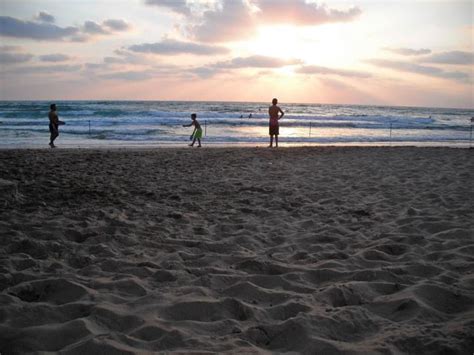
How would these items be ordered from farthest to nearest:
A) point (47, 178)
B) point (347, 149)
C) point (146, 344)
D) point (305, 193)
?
point (347, 149), point (47, 178), point (305, 193), point (146, 344)

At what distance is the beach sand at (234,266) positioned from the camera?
2.19 m

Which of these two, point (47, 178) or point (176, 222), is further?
point (47, 178)

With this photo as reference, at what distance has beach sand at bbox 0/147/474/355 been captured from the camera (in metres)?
2.19

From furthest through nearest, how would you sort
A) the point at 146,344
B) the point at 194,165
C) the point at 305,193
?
the point at 194,165 → the point at 305,193 → the point at 146,344

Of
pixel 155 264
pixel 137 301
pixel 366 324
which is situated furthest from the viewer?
pixel 155 264

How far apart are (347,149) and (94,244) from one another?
35.7ft

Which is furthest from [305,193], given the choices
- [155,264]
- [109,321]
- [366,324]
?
[109,321]

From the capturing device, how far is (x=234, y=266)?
10.8ft

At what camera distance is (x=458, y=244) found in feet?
12.3

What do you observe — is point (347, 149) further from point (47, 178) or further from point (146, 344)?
point (146, 344)

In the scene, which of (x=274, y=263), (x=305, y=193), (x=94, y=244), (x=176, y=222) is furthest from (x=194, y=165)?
(x=274, y=263)

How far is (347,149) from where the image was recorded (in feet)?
43.3

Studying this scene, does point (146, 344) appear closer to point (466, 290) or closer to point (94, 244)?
point (94, 244)

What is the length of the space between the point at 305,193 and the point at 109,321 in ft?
14.6
